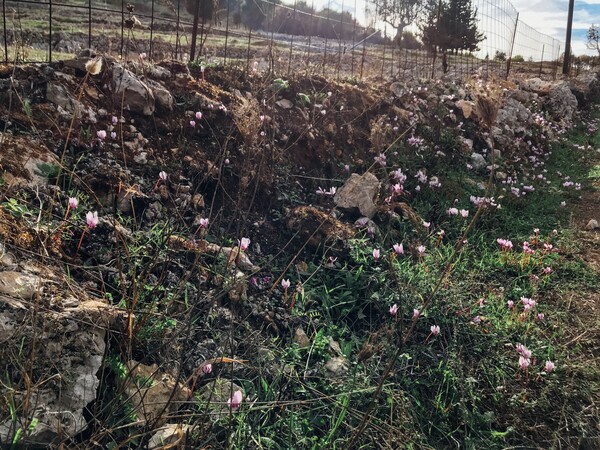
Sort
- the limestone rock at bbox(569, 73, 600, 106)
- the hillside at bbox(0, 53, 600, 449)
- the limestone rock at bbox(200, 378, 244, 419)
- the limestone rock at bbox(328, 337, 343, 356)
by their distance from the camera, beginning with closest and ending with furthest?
the hillside at bbox(0, 53, 600, 449) → the limestone rock at bbox(200, 378, 244, 419) → the limestone rock at bbox(328, 337, 343, 356) → the limestone rock at bbox(569, 73, 600, 106)

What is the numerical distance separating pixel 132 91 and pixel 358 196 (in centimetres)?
206

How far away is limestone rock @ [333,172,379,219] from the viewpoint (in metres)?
3.97

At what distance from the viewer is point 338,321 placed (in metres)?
2.94

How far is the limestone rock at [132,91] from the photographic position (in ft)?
12.8

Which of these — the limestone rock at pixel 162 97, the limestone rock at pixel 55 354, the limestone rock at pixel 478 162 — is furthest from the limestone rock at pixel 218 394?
the limestone rock at pixel 478 162

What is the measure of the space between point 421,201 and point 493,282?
1.25m

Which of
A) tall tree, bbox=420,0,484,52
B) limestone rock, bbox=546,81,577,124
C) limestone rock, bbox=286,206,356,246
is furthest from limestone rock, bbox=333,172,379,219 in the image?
tall tree, bbox=420,0,484,52

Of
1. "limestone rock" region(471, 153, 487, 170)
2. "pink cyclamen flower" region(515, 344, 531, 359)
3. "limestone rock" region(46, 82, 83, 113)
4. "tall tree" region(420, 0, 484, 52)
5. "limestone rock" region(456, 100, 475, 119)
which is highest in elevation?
"tall tree" region(420, 0, 484, 52)

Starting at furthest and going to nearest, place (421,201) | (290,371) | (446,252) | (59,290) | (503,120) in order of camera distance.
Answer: (503,120) → (421,201) → (446,252) → (290,371) → (59,290)

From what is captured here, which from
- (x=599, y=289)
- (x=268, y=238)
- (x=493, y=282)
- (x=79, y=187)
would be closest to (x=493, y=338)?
(x=493, y=282)

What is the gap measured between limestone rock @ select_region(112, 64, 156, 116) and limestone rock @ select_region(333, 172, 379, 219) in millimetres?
1749

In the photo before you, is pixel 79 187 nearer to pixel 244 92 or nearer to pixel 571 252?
pixel 244 92

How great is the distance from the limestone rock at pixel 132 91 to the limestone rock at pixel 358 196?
1.75m

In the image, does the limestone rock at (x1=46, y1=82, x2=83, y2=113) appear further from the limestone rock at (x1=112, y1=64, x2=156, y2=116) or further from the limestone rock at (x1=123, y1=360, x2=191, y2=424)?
the limestone rock at (x1=123, y1=360, x2=191, y2=424)
